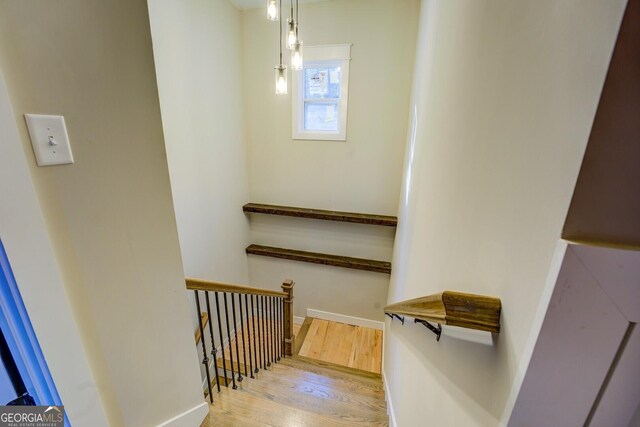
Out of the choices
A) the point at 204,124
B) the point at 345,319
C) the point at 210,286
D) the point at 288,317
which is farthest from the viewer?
the point at 345,319

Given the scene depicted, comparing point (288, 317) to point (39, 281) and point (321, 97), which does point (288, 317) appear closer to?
point (39, 281)

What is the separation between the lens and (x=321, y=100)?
10.2 ft

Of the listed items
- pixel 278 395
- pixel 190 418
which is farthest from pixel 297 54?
pixel 278 395

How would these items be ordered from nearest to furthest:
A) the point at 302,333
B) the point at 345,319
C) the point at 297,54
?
the point at 297,54 < the point at 302,333 < the point at 345,319

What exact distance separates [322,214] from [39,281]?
2763mm

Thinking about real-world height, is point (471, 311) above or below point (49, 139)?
below

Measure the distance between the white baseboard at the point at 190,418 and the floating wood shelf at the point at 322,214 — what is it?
91.2 inches

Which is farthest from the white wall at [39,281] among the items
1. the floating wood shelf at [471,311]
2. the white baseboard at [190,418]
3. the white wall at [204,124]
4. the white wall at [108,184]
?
the white wall at [204,124]

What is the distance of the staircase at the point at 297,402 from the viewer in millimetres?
1463

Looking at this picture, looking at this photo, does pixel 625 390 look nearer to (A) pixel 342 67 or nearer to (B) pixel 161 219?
(B) pixel 161 219

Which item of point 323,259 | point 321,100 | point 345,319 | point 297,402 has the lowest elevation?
point 345,319

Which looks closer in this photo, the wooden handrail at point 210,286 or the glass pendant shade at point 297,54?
the wooden handrail at point 210,286

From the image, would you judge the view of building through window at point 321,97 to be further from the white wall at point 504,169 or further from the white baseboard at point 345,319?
the white baseboard at point 345,319

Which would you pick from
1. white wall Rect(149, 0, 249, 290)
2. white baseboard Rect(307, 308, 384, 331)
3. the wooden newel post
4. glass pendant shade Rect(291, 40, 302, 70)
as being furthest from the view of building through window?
white baseboard Rect(307, 308, 384, 331)
